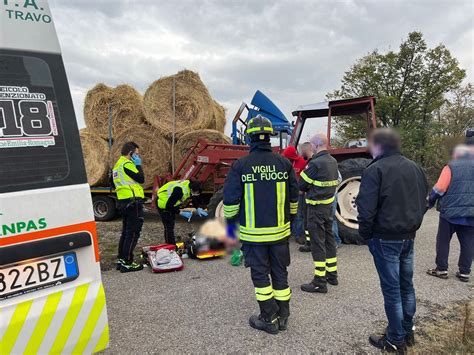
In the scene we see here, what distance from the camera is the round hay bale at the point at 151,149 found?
7.19 meters

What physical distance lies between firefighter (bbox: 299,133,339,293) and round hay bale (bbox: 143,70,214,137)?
3.97m

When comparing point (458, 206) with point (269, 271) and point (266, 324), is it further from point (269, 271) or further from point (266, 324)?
point (266, 324)

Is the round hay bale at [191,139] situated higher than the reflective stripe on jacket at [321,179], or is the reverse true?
the round hay bale at [191,139]

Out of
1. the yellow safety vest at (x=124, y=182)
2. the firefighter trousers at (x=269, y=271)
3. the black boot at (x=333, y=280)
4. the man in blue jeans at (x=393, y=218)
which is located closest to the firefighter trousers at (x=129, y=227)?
the yellow safety vest at (x=124, y=182)

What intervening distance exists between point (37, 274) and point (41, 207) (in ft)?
1.14

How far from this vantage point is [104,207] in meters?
7.63

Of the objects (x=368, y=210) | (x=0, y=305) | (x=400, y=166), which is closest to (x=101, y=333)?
(x=0, y=305)

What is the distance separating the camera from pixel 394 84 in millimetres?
12492

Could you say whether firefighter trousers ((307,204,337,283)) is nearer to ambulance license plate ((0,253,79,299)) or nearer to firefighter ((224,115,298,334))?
firefighter ((224,115,298,334))

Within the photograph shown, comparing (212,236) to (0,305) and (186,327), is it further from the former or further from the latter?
(0,305)

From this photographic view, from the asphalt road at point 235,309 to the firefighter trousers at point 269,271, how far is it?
0.71 feet

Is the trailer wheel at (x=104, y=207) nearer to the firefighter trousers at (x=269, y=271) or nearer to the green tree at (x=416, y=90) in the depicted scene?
the firefighter trousers at (x=269, y=271)

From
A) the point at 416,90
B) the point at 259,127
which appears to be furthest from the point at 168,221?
the point at 416,90

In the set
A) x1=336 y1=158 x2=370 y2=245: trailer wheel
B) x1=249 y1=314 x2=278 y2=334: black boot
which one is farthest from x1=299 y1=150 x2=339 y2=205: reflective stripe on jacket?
x1=336 y1=158 x2=370 y2=245: trailer wheel
